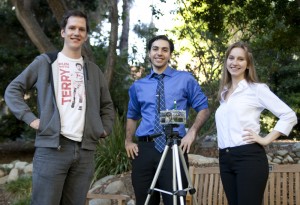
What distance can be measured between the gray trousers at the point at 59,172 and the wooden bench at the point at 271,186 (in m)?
1.34

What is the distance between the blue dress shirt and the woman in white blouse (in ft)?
1.28

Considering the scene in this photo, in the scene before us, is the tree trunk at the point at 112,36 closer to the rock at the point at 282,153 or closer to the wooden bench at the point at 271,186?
the rock at the point at 282,153

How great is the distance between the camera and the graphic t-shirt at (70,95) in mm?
3061

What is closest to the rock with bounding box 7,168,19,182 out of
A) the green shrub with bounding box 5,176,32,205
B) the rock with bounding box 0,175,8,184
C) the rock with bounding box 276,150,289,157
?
the rock with bounding box 0,175,8,184

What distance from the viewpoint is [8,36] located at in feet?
42.0

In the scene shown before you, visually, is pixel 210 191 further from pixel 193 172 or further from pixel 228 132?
pixel 228 132

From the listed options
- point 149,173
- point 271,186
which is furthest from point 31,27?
point 149,173

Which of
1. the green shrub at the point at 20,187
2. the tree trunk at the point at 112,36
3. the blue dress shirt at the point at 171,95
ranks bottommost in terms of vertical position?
the green shrub at the point at 20,187

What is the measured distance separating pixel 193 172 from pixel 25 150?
961 centimetres

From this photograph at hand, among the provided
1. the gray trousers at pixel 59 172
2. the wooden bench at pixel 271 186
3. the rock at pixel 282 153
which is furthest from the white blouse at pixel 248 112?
the rock at pixel 282 153

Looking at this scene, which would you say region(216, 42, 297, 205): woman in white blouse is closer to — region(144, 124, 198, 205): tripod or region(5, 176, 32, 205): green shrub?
region(144, 124, 198, 205): tripod

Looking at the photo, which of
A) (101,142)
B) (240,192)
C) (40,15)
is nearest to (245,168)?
(240,192)

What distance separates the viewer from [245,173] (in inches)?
118

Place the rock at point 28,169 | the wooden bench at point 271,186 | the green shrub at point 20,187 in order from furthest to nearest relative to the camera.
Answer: the rock at point 28,169
the green shrub at point 20,187
the wooden bench at point 271,186
